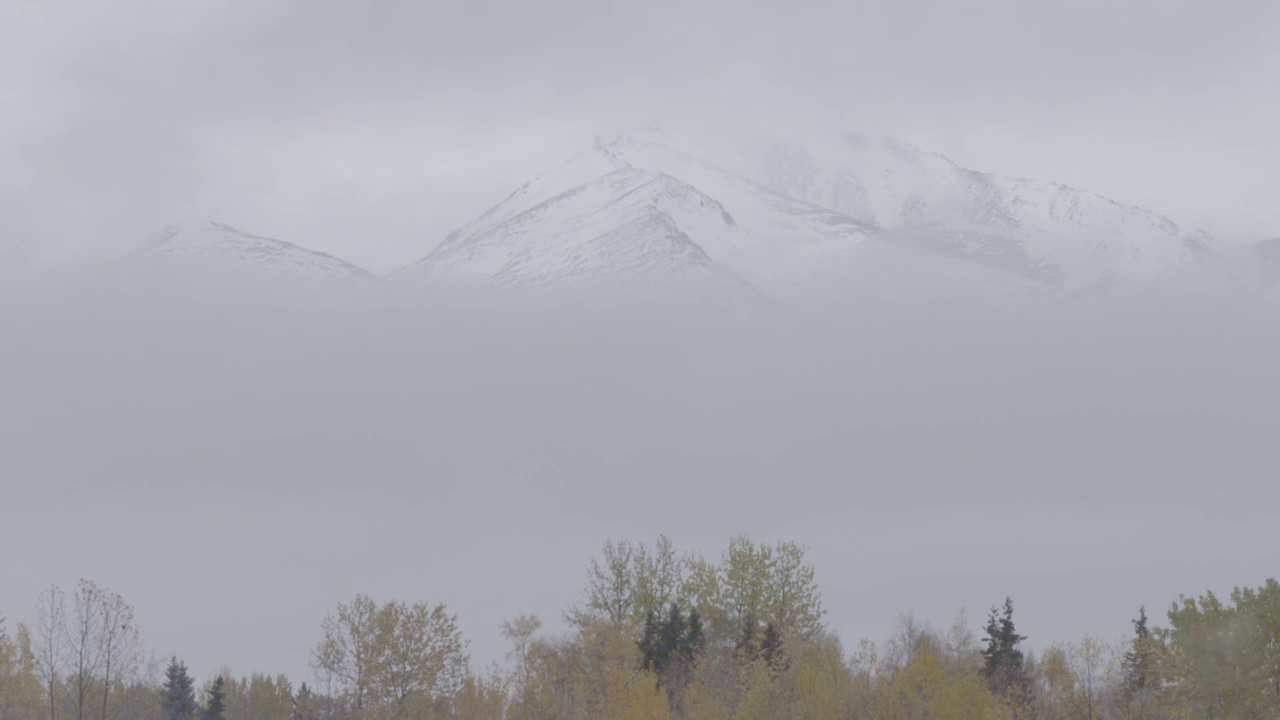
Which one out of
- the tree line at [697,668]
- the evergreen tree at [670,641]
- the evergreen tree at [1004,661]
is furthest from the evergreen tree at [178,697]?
the evergreen tree at [1004,661]

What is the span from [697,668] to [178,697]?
1582 inches

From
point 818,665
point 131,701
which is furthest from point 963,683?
point 131,701

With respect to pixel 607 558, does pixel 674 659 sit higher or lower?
lower

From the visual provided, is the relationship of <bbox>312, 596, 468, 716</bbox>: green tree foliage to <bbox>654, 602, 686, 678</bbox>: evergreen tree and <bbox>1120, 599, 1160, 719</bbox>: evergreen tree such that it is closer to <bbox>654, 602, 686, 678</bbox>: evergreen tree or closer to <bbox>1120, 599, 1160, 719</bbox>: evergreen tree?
<bbox>654, 602, 686, 678</bbox>: evergreen tree

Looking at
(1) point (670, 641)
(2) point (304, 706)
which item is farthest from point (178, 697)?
(1) point (670, 641)

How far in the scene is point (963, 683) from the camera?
80.6 m

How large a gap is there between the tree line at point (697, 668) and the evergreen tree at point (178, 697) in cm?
17

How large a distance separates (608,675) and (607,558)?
93.9ft

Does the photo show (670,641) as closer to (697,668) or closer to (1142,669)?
(697,668)

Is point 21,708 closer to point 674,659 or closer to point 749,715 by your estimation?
point 674,659

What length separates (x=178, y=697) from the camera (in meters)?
112

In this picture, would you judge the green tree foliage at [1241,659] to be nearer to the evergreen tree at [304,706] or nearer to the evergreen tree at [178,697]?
the evergreen tree at [304,706]

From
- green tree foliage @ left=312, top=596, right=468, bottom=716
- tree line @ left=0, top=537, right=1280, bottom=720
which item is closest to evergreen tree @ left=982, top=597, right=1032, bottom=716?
tree line @ left=0, top=537, right=1280, bottom=720

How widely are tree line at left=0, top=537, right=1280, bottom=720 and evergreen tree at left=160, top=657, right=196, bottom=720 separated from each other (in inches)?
6.7
